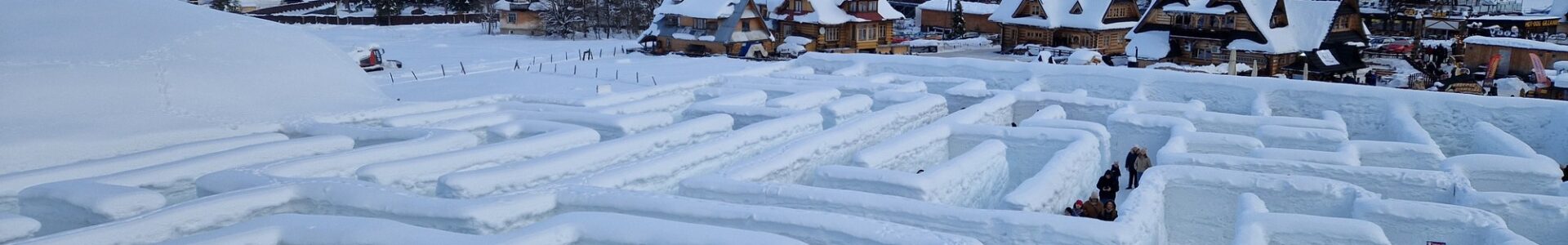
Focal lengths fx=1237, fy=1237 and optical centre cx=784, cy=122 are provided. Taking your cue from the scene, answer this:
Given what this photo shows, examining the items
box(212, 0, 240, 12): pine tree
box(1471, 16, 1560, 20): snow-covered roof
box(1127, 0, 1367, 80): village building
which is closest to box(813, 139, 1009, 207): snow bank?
box(1127, 0, 1367, 80): village building

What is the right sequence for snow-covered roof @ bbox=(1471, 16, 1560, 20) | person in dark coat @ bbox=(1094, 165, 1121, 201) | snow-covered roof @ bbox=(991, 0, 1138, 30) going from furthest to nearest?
snow-covered roof @ bbox=(1471, 16, 1560, 20) < snow-covered roof @ bbox=(991, 0, 1138, 30) < person in dark coat @ bbox=(1094, 165, 1121, 201)

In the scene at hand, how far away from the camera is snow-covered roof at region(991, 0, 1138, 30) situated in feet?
168

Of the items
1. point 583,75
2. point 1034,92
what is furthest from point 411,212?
point 583,75

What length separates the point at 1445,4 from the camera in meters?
68.6

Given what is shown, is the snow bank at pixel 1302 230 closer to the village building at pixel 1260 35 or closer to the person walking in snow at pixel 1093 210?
the person walking in snow at pixel 1093 210

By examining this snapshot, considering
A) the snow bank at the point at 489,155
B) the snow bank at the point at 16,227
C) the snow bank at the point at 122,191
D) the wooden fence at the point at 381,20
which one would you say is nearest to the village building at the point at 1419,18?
the wooden fence at the point at 381,20

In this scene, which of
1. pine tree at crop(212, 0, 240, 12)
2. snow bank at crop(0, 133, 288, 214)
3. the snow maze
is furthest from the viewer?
pine tree at crop(212, 0, 240, 12)

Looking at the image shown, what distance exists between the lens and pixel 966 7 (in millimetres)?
66875

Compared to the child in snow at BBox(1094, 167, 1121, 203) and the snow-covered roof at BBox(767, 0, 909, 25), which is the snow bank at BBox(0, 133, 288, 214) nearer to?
the child in snow at BBox(1094, 167, 1121, 203)

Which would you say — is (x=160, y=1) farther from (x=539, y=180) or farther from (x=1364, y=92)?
(x=1364, y=92)

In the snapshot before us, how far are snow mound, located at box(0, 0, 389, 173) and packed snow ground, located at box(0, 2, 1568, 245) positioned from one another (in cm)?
74

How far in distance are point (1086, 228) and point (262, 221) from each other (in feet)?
27.5

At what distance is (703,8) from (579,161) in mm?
35536

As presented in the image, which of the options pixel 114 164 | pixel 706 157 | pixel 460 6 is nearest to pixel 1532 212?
pixel 706 157
